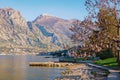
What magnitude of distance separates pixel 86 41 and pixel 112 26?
526 cm

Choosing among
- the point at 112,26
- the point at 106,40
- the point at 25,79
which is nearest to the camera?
the point at 106,40

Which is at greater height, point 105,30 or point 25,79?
point 105,30

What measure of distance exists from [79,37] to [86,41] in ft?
4.43

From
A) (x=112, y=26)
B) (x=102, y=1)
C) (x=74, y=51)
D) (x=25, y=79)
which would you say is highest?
(x=102, y=1)

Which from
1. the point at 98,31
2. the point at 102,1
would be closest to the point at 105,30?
the point at 98,31

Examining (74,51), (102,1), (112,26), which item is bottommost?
(74,51)

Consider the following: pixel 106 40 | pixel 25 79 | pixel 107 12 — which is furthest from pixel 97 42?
pixel 25 79

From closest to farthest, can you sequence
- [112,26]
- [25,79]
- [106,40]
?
[106,40], [112,26], [25,79]

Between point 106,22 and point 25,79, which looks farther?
point 25,79

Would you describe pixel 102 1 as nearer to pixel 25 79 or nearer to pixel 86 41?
pixel 86 41

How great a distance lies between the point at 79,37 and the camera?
177 feet

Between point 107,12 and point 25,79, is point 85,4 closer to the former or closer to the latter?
point 107,12

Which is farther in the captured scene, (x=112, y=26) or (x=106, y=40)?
(x=112, y=26)

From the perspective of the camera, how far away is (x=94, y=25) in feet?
178
